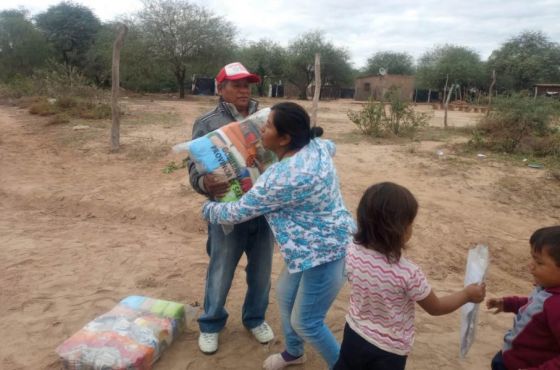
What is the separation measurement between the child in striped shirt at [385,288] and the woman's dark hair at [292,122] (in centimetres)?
45

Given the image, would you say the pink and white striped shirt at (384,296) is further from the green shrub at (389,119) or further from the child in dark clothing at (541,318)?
the green shrub at (389,119)

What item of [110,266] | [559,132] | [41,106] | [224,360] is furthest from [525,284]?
[41,106]

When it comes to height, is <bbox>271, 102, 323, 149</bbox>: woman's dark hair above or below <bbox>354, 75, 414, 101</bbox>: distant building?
below

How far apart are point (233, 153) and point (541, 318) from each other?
140 centimetres

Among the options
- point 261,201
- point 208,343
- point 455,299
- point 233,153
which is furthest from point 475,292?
point 208,343

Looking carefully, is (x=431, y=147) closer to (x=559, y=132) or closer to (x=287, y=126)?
(x=559, y=132)

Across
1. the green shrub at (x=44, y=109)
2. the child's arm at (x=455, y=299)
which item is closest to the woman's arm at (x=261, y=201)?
the child's arm at (x=455, y=299)

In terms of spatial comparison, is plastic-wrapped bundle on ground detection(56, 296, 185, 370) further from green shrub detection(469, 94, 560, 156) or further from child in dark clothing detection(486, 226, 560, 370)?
green shrub detection(469, 94, 560, 156)

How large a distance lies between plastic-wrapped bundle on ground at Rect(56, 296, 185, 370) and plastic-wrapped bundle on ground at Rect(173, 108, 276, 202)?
0.99 metres

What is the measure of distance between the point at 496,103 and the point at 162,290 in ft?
30.6

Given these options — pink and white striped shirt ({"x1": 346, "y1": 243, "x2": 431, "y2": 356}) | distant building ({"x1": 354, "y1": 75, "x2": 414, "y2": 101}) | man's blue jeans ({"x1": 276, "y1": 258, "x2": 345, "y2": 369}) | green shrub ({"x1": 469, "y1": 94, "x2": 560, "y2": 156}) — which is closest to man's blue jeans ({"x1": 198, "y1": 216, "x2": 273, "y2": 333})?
man's blue jeans ({"x1": 276, "y1": 258, "x2": 345, "y2": 369})

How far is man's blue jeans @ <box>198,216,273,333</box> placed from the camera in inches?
96.0

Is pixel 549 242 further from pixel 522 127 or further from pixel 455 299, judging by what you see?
pixel 522 127

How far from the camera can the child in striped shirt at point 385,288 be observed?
155 cm
